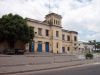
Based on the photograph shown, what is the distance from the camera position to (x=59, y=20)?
54.6m

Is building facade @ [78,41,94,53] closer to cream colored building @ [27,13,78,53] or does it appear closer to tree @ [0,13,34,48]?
cream colored building @ [27,13,78,53]

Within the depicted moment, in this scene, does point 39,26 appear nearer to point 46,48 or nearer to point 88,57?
point 46,48

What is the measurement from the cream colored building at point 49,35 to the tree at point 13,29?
7.22m

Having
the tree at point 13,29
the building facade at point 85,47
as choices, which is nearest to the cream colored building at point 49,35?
the tree at point 13,29

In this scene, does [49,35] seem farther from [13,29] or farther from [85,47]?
[85,47]

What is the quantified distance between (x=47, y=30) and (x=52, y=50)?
5.21 meters

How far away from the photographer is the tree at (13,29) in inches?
1471

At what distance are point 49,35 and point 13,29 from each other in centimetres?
1653

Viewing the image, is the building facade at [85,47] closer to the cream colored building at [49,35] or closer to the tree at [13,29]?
the cream colored building at [49,35]

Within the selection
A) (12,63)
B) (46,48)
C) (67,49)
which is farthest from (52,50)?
(12,63)

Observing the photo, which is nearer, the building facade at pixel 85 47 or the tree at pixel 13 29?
the tree at pixel 13 29

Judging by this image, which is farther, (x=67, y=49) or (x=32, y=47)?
(x=67, y=49)

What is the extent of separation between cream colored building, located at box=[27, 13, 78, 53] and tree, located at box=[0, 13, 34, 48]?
722 cm

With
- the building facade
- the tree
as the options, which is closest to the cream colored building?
the tree
